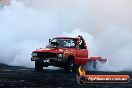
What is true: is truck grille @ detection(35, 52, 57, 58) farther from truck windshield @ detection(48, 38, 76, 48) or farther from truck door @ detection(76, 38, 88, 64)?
truck door @ detection(76, 38, 88, 64)

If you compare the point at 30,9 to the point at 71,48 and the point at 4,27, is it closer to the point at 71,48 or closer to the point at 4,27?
the point at 4,27

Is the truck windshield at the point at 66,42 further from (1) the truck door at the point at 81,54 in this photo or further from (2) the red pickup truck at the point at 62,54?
(1) the truck door at the point at 81,54

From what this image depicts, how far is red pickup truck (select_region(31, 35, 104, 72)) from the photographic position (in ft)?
85.4

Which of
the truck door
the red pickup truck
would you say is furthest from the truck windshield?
the truck door

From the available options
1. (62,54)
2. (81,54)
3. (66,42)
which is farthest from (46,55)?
(81,54)

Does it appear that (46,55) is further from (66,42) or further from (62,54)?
(66,42)

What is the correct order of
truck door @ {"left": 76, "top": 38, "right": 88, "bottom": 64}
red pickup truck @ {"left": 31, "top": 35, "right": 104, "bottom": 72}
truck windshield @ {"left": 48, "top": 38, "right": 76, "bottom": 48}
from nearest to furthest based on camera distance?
1. red pickup truck @ {"left": 31, "top": 35, "right": 104, "bottom": 72}
2. truck windshield @ {"left": 48, "top": 38, "right": 76, "bottom": 48}
3. truck door @ {"left": 76, "top": 38, "right": 88, "bottom": 64}

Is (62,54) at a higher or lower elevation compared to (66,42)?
lower

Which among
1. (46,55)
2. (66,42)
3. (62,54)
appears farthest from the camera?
Answer: (66,42)

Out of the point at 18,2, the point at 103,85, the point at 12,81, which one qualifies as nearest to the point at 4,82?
the point at 12,81

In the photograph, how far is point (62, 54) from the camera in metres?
25.9

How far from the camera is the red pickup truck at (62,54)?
26031 mm

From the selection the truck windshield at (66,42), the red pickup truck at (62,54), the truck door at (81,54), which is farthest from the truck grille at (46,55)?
the truck door at (81,54)

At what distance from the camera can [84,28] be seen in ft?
137
